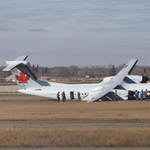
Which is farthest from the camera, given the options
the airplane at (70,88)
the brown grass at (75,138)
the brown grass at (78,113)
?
the airplane at (70,88)

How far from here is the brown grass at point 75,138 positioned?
13.4 m

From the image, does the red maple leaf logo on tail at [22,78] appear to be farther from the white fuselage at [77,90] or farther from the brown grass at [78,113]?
the brown grass at [78,113]

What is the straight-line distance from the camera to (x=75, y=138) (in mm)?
14586

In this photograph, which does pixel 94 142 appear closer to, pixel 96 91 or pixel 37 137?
pixel 37 137

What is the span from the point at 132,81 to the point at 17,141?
113ft

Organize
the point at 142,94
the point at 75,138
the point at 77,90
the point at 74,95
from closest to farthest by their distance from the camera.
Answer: the point at 75,138 → the point at 77,90 → the point at 74,95 → the point at 142,94

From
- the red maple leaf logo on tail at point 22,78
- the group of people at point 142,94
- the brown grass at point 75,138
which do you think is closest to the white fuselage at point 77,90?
the group of people at point 142,94

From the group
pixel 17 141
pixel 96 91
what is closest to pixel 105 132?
pixel 17 141

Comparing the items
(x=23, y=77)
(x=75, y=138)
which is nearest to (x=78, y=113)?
(x=75, y=138)

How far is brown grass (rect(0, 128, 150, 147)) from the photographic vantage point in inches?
526

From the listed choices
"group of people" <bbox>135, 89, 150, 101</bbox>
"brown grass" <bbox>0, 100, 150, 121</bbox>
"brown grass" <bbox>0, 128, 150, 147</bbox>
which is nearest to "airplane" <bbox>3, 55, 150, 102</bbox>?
"group of people" <bbox>135, 89, 150, 101</bbox>

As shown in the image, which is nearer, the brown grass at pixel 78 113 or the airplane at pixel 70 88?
the brown grass at pixel 78 113

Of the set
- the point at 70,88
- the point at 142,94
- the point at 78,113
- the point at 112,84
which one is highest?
the point at 112,84

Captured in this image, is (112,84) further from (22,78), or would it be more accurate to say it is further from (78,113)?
(78,113)
